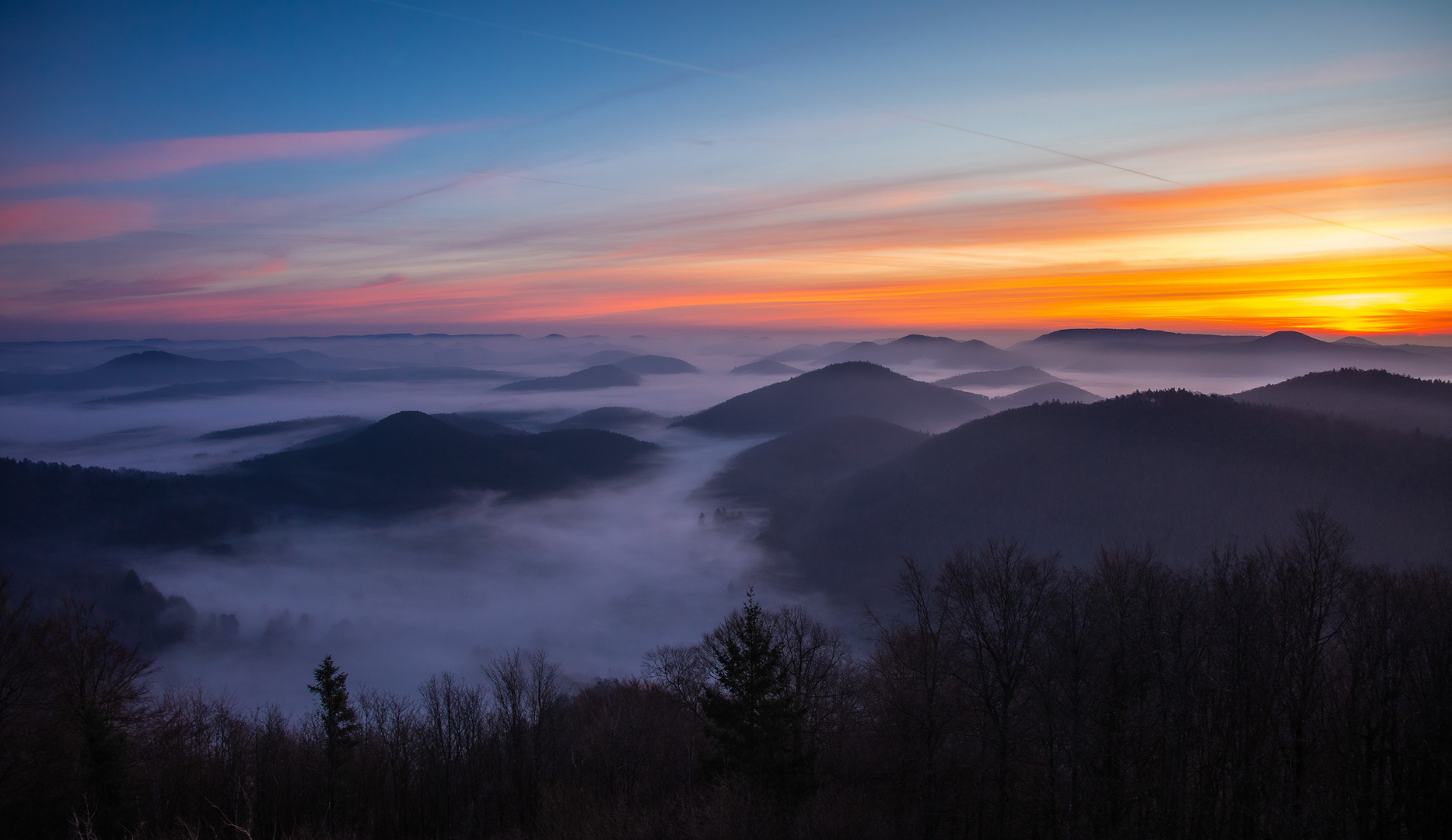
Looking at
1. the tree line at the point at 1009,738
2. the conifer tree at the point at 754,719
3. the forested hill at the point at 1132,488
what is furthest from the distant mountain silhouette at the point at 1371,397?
the conifer tree at the point at 754,719

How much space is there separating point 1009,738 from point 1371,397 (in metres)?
174

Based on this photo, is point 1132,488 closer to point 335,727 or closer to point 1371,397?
point 1371,397

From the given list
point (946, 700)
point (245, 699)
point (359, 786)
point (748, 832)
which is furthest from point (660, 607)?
point (748, 832)

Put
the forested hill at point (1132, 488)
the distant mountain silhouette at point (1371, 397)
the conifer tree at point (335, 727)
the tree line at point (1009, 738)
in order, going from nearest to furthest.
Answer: the tree line at point (1009, 738) → the conifer tree at point (335, 727) → the forested hill at point (1132, 488) → the distant mountain silhouette at point (1371, 397)

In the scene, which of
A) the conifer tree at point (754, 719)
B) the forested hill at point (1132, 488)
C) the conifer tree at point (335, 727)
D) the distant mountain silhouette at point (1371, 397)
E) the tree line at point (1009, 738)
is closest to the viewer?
the tree line at point (1009, 738)

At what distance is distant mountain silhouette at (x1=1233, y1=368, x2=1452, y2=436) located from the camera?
123375 millimetres

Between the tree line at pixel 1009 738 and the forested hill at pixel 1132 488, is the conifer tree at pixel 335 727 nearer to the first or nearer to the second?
the tree line at pixel 1009 738

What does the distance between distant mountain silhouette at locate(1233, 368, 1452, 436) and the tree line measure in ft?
397

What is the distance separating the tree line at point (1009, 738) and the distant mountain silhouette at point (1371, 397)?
121m

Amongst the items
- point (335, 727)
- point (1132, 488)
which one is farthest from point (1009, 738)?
point (1132, 488)

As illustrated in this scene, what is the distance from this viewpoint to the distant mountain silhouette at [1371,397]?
123 meters

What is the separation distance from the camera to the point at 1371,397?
145 m

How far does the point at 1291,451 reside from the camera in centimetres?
10612

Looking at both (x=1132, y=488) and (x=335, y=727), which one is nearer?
(x=335, y=727)
